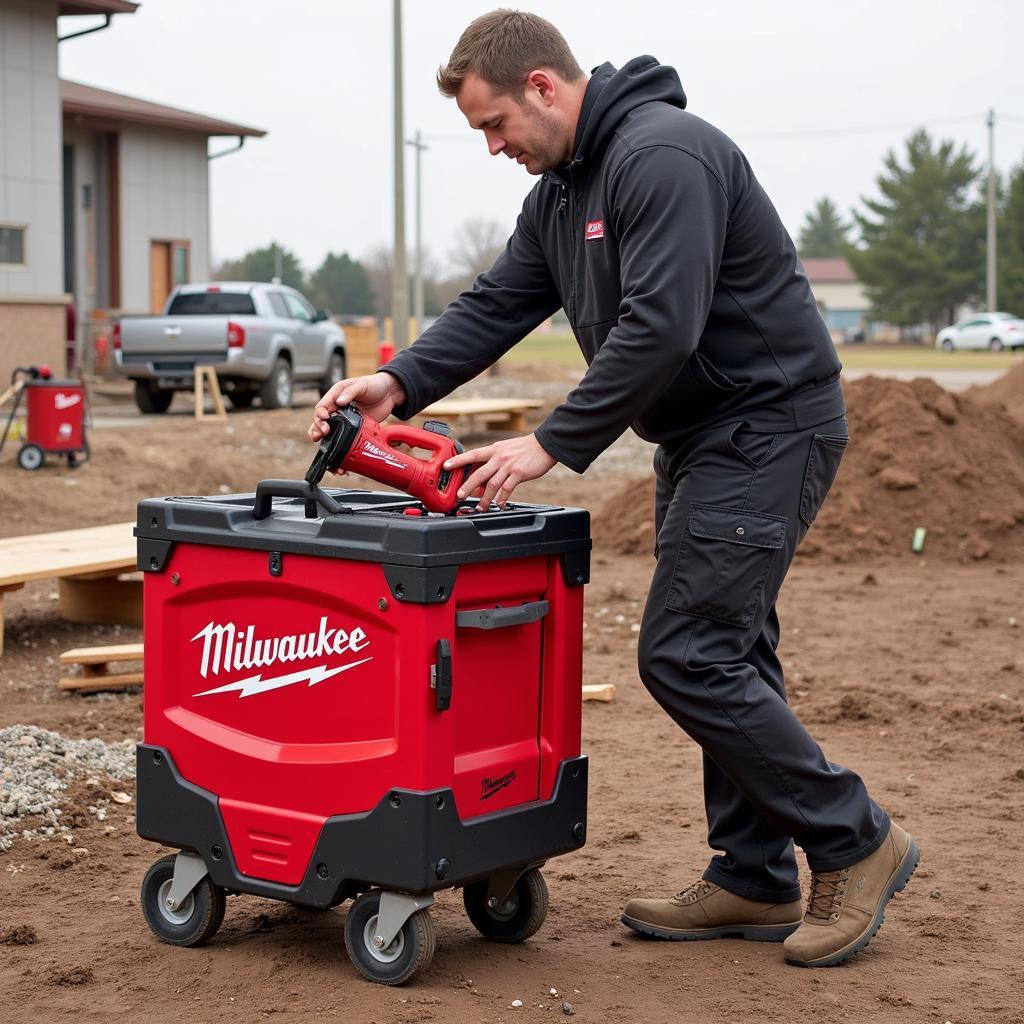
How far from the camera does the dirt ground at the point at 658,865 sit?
338cm

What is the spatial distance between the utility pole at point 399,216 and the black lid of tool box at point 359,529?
18.9 m

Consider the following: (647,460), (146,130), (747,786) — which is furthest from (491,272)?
(146,130)

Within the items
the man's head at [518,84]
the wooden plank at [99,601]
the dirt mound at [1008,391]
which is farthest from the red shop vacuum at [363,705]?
the dirt mound at [1008,391]

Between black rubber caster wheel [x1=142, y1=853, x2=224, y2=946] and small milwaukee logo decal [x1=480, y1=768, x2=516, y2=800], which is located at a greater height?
small milwaukee logo decal [x1=480, y1=768, x2=516, y2=800]

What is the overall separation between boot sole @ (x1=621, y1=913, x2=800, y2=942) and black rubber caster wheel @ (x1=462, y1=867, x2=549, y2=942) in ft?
0.92

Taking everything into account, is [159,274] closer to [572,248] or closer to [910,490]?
[910,490]

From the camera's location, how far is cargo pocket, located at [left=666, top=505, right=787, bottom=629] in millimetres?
3391

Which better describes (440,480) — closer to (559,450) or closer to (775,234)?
(559,450)

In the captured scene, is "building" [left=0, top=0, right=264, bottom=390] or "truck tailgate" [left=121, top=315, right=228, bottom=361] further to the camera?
"building" [left=0, top=0, right=264, bottom=390]

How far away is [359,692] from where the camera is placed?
3.30 metres

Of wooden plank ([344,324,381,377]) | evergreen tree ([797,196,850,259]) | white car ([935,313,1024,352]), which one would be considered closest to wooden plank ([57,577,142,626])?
wooden plank ([344,324,381,377])

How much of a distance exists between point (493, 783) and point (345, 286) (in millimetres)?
98957

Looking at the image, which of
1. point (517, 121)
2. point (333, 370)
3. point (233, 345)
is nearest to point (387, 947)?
point (517, 121)

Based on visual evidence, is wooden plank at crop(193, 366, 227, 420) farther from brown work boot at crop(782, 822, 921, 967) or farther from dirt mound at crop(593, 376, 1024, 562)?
brown work boot at crop(782, 822, 921, 967)
